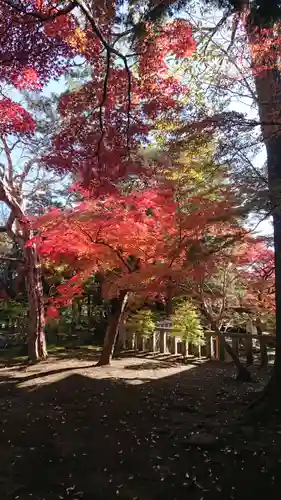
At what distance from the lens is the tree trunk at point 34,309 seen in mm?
9086

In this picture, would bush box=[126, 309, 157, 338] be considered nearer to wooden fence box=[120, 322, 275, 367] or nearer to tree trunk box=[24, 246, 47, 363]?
wooden fence box=[120, 322, 275, 367]

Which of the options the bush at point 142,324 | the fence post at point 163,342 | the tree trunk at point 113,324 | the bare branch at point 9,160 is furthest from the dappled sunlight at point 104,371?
the bare branch at point 9,160

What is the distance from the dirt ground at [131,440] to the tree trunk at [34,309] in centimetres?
186

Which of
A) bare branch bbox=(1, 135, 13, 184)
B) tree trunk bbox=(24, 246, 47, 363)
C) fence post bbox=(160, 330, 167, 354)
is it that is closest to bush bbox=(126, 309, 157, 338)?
fence post bbox=(160, 330, 167, 354)

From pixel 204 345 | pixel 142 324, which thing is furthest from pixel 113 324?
pixel 204 345

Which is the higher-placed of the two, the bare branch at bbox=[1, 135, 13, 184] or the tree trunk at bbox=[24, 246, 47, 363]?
the bare branch at bbox=[1, 135, 13, 184]

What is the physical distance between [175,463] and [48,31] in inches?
207

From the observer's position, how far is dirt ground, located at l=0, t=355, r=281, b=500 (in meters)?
3.22

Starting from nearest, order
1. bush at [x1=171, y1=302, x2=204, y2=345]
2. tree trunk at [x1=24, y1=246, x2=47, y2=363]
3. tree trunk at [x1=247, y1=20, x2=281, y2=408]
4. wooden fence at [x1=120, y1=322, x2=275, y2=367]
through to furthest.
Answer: tree trunk at [x1=247, y1=20, x2=281, y2=408] → wooden fence at [x1=120, y1=322, x2=275, y2=367] → tree trunk at [x1=24, y1=246, x2=47, y2=363] → bush at [x1=171, y1=302, x2=204, y2=345]

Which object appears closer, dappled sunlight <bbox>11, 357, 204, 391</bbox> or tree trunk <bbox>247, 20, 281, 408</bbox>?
tree trunk <bbox>247, 20, 281, 408</bbox>

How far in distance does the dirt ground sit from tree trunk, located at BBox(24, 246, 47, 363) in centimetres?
186

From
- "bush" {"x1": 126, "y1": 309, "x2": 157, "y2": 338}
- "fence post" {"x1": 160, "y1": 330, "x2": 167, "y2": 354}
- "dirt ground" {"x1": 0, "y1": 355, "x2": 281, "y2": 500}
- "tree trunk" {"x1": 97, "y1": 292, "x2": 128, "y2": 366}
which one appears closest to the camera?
"dirt ground" {"x1": 0, "y1": 355, "x2": 281, "y2": 500}

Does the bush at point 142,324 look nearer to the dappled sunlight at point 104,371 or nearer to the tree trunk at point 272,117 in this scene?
the dappled sunlight at point 104,371

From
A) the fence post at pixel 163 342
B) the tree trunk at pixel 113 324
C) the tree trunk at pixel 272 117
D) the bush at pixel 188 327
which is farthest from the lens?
the fence post at pixel 163 342
